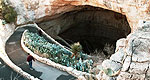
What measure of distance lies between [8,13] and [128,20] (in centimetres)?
949

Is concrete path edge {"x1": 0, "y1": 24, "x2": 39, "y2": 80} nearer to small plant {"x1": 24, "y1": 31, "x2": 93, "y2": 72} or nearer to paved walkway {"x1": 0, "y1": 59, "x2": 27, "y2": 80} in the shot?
paved walkway {"x1": 0, "y1": 59, "x2": 27, "y2": 80}

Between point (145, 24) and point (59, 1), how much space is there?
10170 mm

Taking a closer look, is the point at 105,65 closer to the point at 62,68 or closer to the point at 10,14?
the point at 62,68

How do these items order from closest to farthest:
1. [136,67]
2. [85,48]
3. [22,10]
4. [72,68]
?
[136,67] → [72,68] → [22,10] → [85,48]

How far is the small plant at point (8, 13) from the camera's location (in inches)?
609

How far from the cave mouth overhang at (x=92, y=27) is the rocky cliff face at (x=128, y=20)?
1.55 metres

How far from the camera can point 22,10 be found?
16672mm

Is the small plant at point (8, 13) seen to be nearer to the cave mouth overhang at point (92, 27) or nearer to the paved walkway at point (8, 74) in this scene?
the paved walkway at point (8, 74)

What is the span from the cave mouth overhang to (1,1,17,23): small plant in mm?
5613

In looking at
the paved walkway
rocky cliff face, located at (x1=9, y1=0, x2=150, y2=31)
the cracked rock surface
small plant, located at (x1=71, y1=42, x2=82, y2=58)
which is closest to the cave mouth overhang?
rocky cliff face, located at (x1=9, y1=0, x2=150, y2=31)

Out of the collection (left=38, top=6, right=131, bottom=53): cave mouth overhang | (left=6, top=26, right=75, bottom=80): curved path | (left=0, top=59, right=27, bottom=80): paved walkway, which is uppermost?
(left=6, top=26, right=75, bottom=80): curved path

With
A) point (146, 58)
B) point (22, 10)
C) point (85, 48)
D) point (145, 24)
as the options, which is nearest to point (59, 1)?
point (22, 10)

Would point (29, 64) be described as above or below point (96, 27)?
above

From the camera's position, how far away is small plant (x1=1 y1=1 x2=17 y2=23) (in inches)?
609
